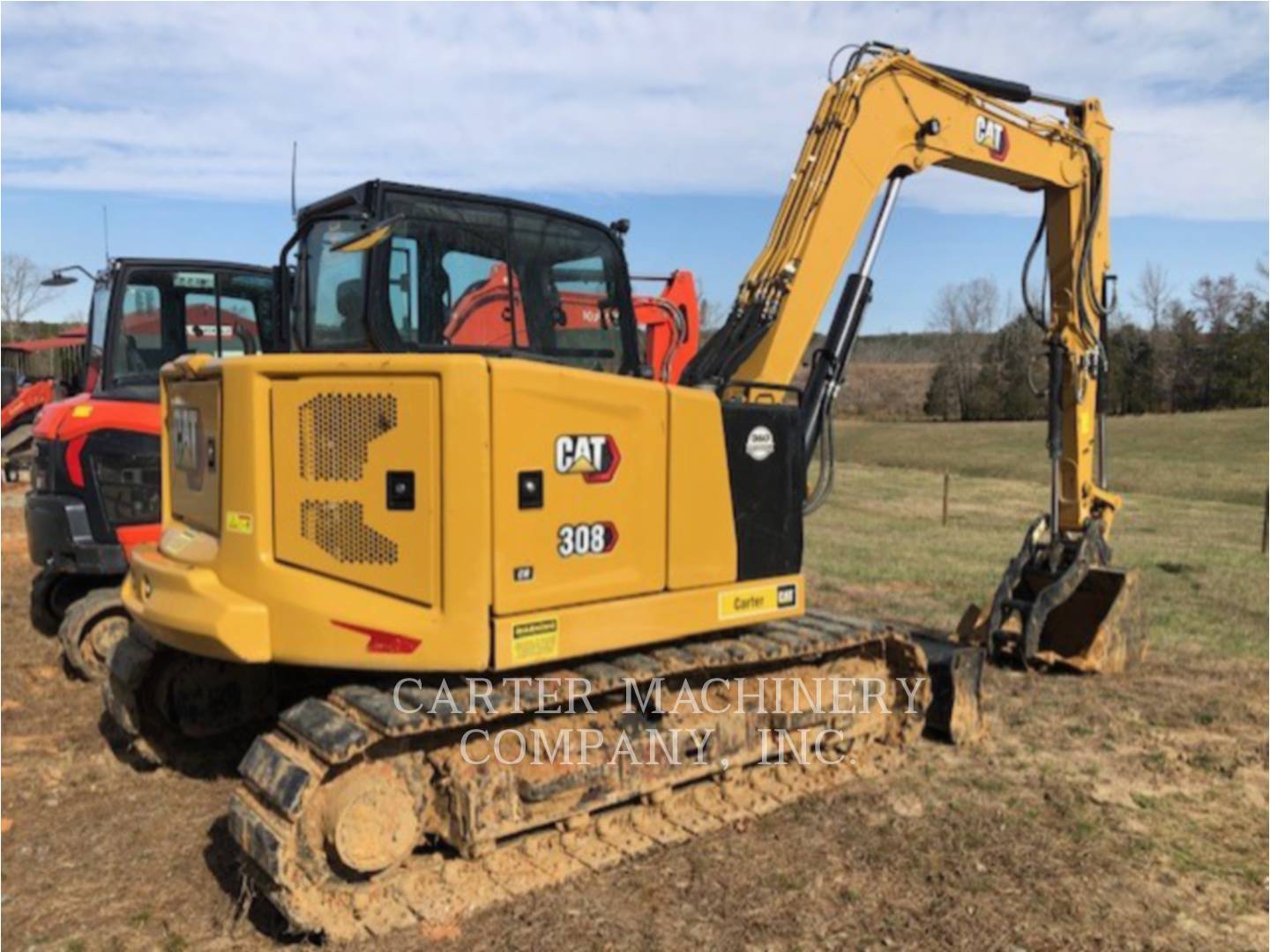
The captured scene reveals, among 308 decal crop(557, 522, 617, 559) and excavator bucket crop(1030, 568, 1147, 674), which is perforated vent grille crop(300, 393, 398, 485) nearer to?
308 decal crop(557, 522, 617, 559)

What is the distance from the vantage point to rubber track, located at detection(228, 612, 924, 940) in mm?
4121

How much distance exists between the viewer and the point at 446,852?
469 cm

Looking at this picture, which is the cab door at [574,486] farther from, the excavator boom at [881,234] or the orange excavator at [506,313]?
the excavator boom at [881,234]

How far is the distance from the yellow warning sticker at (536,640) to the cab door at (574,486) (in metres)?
0.07

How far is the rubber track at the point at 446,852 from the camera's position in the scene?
4.12 m

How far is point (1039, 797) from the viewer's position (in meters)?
5.62

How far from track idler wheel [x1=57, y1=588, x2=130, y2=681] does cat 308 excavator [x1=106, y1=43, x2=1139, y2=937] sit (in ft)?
5.47

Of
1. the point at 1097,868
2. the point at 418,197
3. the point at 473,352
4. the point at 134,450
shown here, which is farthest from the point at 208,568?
the point at 1097,868

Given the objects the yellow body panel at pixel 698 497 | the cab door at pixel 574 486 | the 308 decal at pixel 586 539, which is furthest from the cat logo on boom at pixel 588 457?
the yellow body panel at pixel 698 497

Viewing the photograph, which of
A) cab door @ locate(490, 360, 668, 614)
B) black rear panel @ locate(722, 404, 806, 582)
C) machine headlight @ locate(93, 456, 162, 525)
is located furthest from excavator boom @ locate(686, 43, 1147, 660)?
A: machine headlight @ locate(93, 456, 162, 525)

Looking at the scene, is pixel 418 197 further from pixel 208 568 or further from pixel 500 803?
pixel 500 803

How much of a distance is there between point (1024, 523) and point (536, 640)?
A: 1540cm

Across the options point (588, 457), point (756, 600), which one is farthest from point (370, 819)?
point (756, 600)

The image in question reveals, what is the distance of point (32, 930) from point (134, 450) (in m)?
4.10
